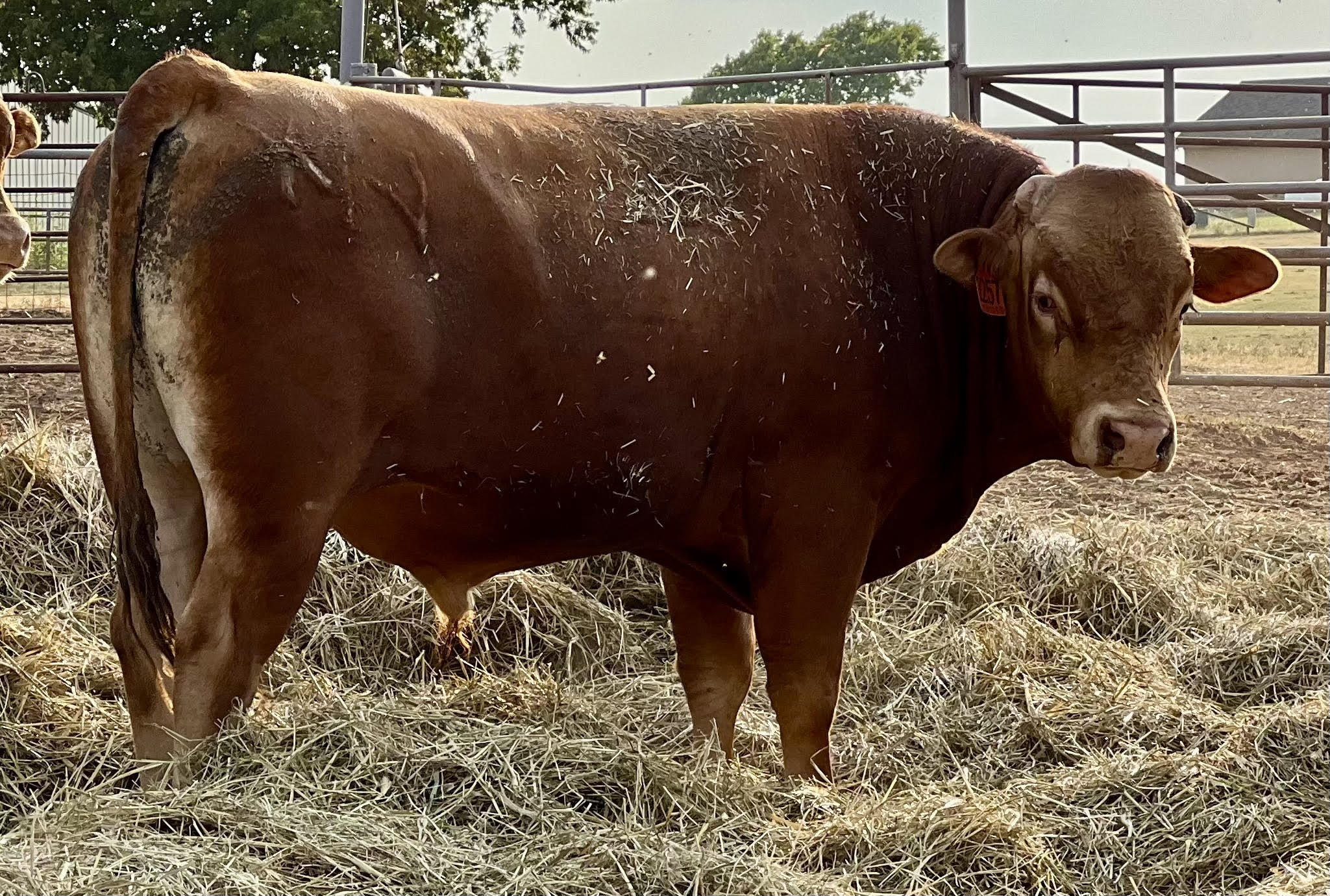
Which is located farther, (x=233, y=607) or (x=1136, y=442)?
(x=1136, y=442)

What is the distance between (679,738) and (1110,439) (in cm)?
171

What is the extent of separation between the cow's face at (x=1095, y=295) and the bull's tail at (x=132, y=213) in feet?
6.65

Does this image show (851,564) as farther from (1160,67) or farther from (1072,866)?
(1160,67)

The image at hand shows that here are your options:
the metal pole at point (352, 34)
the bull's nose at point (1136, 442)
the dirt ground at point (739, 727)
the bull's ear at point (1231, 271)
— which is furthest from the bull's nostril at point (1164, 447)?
the metal pole at point (352, 34)

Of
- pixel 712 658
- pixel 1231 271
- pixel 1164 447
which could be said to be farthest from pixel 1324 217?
pixel 712 658

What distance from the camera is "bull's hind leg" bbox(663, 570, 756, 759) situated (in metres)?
4.34

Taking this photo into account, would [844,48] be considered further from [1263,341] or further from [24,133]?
[24,133]

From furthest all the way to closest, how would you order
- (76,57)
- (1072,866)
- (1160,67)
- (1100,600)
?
(76,57)
(1160,67)
(1100,600)
(1072,866)

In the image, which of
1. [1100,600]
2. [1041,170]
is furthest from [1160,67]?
[1041,170]

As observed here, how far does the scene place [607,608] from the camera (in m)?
5.37

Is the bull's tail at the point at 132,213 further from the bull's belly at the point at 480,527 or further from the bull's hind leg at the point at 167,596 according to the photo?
the bull's belly at the point at 480,527

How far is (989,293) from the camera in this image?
12.7 ft

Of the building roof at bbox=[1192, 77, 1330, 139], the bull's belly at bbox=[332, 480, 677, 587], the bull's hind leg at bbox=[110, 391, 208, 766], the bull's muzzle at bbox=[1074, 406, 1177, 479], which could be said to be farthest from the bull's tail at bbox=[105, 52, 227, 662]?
the building roof at bbox=[1192, 77, 1330, 139]

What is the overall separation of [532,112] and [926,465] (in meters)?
1.54
